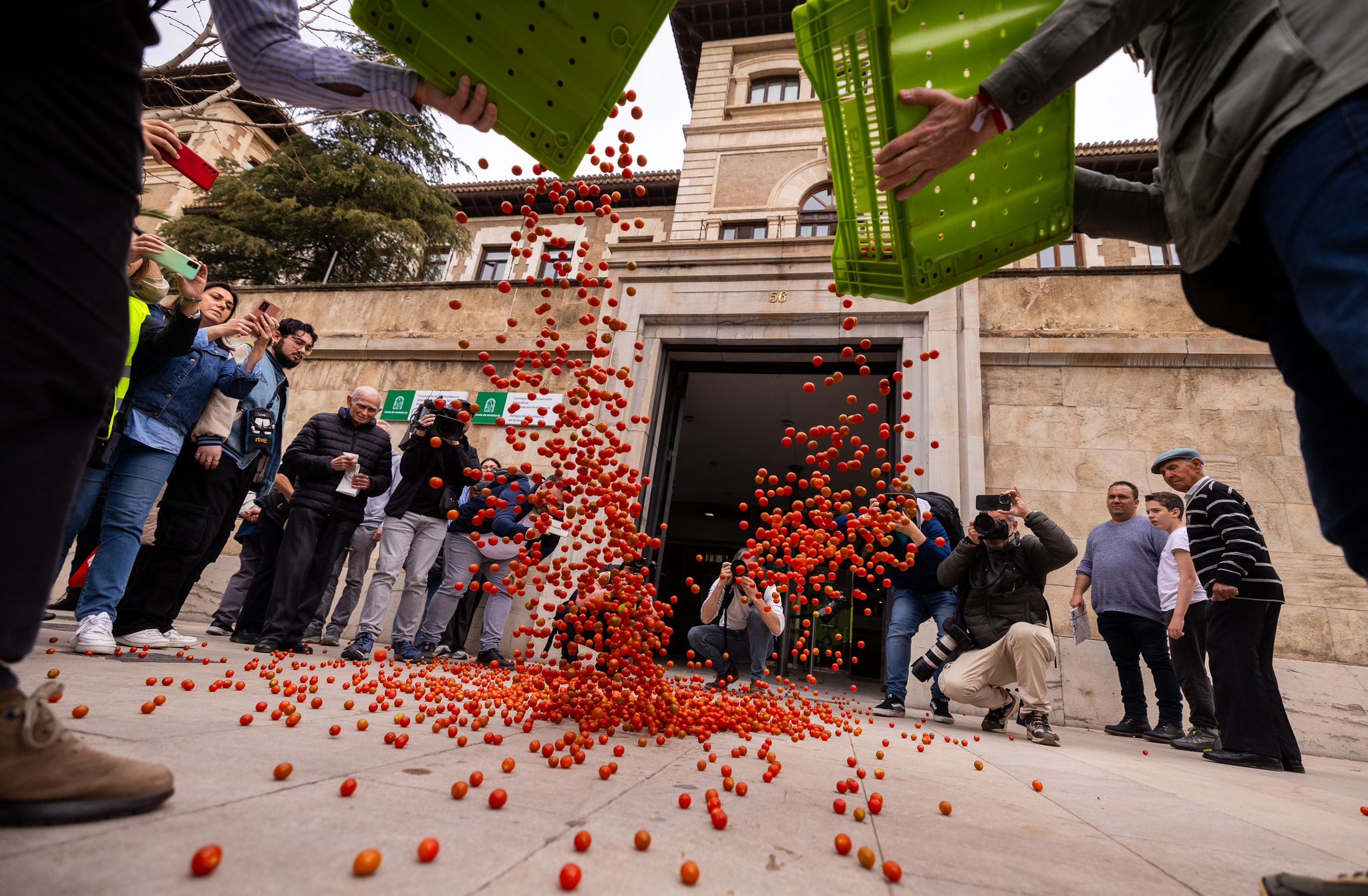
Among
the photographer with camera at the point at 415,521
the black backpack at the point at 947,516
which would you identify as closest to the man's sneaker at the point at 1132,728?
the black backpack at the point at 947,516

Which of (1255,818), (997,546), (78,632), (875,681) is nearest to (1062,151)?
(1255,818)

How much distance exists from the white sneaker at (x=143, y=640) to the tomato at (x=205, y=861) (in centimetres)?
370

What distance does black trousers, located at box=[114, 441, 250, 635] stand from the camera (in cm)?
376

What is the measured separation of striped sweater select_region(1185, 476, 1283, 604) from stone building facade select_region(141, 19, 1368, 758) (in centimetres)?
184

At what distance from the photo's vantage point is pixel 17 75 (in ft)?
3.61

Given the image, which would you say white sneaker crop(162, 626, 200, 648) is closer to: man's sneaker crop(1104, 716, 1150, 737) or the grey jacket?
the grey jacket

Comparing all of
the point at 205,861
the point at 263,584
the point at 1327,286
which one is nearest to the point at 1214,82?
the point at 1327,286

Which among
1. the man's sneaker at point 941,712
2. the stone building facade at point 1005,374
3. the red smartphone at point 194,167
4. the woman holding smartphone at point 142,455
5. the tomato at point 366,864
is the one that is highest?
the stone building facade at point 1005,374

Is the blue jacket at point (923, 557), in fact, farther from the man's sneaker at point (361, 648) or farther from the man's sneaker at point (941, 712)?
the man's sneaker at point (361, 648)

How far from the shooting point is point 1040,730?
4.19 metres

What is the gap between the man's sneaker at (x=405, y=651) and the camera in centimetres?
520

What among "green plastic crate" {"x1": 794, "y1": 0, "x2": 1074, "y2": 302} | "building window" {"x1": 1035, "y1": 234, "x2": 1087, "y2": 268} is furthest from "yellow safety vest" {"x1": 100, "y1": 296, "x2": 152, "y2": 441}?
"building window" {"x1": 1035, "y1": 234, "x2": 1087, "y2": 268}

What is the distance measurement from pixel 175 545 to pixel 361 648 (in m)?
1.66

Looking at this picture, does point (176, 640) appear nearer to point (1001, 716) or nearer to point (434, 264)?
point (1001, 716)
